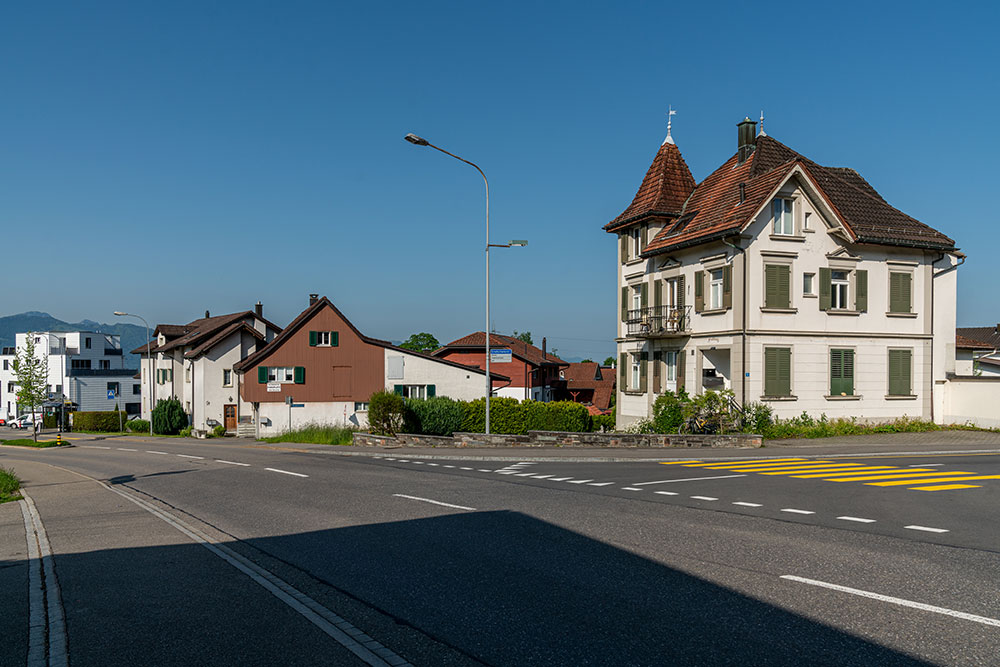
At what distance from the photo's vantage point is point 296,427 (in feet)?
163

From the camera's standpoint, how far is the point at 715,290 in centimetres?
2986

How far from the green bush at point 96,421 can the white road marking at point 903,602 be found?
7505 cm

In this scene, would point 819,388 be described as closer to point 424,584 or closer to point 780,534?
point 780,534

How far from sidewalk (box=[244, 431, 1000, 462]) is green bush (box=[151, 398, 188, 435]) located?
121 ft

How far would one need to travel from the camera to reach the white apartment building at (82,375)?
319 feet

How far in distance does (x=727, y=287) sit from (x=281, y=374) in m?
31.0

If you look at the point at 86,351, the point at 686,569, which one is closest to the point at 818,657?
the point at 686,569

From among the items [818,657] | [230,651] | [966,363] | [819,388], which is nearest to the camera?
[818,657]

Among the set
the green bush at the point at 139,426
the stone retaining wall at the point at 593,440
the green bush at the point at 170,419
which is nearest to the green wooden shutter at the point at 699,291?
the stone retaining wall at the point at 593,440

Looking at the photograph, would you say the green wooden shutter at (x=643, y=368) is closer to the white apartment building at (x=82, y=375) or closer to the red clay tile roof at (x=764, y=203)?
the red clay tile roof at (x=764, y=203)

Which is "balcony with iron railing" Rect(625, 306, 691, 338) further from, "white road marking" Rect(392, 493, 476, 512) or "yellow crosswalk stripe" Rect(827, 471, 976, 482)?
"white road marking" Rect(392, 493, 476, 512)

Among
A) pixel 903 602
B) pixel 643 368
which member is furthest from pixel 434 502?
pixel 643 368

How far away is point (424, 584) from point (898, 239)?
2806 centimetres

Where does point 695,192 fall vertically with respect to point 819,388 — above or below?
above
